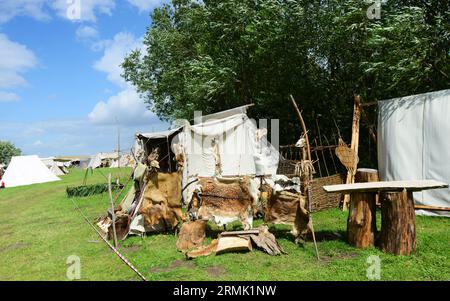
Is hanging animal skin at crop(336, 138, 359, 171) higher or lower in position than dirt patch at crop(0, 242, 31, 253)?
higher

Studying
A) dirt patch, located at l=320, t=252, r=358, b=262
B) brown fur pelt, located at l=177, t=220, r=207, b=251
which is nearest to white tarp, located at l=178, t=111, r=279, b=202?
brown fur pelt, located at l=177, t=220, r=207, b=251

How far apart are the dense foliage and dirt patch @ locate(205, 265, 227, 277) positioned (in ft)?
25.0

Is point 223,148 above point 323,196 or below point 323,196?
above

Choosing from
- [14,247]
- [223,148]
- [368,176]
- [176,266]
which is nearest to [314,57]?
[223,148]

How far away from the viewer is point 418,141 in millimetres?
8289

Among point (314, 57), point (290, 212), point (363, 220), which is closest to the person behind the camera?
point (363, 220)

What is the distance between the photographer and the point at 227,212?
7250mm

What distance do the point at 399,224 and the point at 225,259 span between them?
2.85 meters

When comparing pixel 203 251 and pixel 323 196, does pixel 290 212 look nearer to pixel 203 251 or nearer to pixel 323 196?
pixel 203 251

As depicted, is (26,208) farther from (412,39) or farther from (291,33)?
(412,39)

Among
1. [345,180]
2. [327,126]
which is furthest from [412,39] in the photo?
[327,126]

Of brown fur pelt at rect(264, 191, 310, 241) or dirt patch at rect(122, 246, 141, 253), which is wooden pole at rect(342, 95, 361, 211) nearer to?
brown fur pelt at rect(264, 191, 310, 241)

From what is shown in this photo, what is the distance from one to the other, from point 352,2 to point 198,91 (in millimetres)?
6796

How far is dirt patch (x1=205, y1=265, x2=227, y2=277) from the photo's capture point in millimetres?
5349
